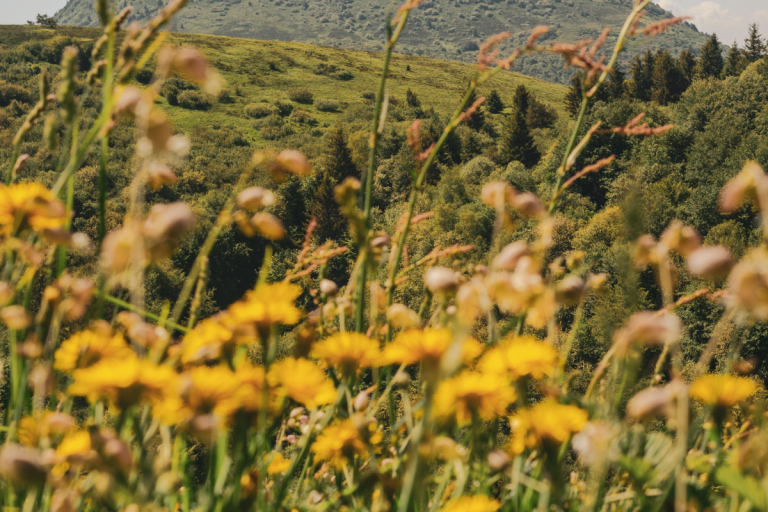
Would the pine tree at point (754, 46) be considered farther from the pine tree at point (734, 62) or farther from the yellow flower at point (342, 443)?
the yellow flower at point (342, 443)

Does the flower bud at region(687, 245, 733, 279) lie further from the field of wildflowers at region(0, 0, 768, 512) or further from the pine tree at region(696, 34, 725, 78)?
the pine tree at region(696, 34, 725, 78)

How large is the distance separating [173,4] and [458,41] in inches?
7439

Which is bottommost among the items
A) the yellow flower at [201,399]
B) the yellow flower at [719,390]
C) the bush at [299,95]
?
the yellow flower at [719,390]

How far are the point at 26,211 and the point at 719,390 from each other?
856 millimetres

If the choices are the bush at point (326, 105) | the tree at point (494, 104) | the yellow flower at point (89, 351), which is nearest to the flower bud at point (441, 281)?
the yellow flower at point (89, 351)

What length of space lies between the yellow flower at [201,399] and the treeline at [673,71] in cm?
4153

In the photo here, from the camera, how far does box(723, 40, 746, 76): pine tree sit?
1494 inches

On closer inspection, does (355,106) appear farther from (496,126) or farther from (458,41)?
(458,41)

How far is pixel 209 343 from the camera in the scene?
→ 52 cm

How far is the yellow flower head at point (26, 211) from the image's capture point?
1.73ft

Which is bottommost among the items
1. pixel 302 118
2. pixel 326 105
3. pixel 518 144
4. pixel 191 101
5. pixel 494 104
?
pixel 518 144

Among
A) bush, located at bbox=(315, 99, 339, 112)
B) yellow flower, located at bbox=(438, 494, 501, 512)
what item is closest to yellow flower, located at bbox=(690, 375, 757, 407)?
yellow flower, located at bbox=(438, 494, 501, 512)

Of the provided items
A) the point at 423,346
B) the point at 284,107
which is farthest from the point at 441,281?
the point at 284,107

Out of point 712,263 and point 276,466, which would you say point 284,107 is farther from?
point 712,263
